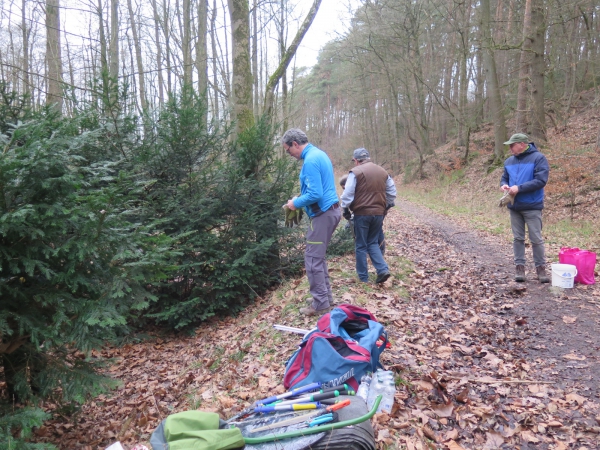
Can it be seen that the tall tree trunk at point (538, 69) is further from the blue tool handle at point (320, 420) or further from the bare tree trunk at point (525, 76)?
the blue tool handle at point (320, 420)

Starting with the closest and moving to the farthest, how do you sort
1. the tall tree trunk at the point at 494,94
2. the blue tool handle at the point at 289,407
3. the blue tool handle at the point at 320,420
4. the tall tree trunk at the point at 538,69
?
the blue tool handle at the point at 320,420 < the blue tool handle at the point at 289,407 < the tall tree trunk at the point at 538,69 < the tall tree trunk at the point at 494,94

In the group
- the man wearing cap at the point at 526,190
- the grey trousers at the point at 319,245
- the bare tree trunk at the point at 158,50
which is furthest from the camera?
the bare tree trunk at the point at 158,50

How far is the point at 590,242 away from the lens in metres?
9.25

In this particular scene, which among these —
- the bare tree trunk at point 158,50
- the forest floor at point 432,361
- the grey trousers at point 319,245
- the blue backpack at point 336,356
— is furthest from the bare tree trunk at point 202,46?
the blue backpack at point 336,356

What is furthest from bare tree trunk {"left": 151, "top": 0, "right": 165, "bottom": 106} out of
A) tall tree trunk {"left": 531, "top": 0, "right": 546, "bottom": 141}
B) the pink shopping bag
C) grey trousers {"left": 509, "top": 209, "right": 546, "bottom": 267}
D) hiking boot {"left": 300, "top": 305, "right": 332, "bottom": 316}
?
the pink shopping bag

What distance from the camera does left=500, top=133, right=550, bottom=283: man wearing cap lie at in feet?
20.4

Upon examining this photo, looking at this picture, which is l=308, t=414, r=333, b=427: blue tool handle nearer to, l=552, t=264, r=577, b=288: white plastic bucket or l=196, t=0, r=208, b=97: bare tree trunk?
l=552, t=264, r=577, b=288: white plastic bucket

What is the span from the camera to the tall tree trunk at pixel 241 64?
8492 millimetres

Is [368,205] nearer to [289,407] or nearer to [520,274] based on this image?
[520,274]

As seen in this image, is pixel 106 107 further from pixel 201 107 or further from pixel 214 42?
pixel 214 42

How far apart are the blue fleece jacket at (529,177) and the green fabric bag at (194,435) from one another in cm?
559

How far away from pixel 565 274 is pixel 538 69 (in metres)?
11.6

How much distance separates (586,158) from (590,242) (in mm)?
4944

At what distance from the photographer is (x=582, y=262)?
6.24 metres
